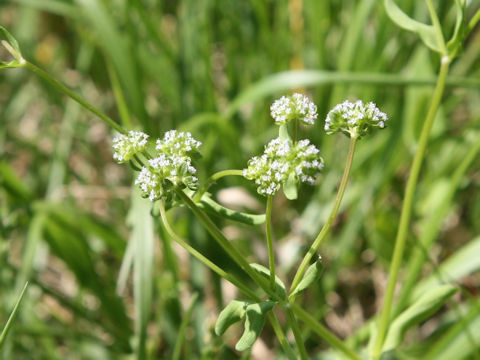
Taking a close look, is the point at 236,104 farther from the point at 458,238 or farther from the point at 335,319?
the point at 458,238

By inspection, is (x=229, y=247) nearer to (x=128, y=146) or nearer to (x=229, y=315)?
(x=229, y=315)

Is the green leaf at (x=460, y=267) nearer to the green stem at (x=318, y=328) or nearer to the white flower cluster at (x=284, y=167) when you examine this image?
the green stem at (x=318, y=328)

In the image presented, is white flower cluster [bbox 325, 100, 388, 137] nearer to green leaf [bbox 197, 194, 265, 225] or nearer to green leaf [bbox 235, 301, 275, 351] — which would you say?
green leaf [bbox 197, 194, 265, 225]

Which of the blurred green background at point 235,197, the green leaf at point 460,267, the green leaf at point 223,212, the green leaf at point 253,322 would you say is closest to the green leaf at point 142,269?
the blurred green background at point 235,197

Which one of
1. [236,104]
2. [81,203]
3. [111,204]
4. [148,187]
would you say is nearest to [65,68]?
Answer: [81,203]

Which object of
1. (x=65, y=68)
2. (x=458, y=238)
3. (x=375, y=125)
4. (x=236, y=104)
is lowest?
(x=375, y=125)

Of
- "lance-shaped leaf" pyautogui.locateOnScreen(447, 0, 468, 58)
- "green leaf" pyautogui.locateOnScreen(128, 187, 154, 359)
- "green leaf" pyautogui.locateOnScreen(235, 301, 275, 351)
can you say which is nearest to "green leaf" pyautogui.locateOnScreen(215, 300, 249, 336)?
"green leaf" pyautogui.locateOnScreen(235, 301, 275, 351)
